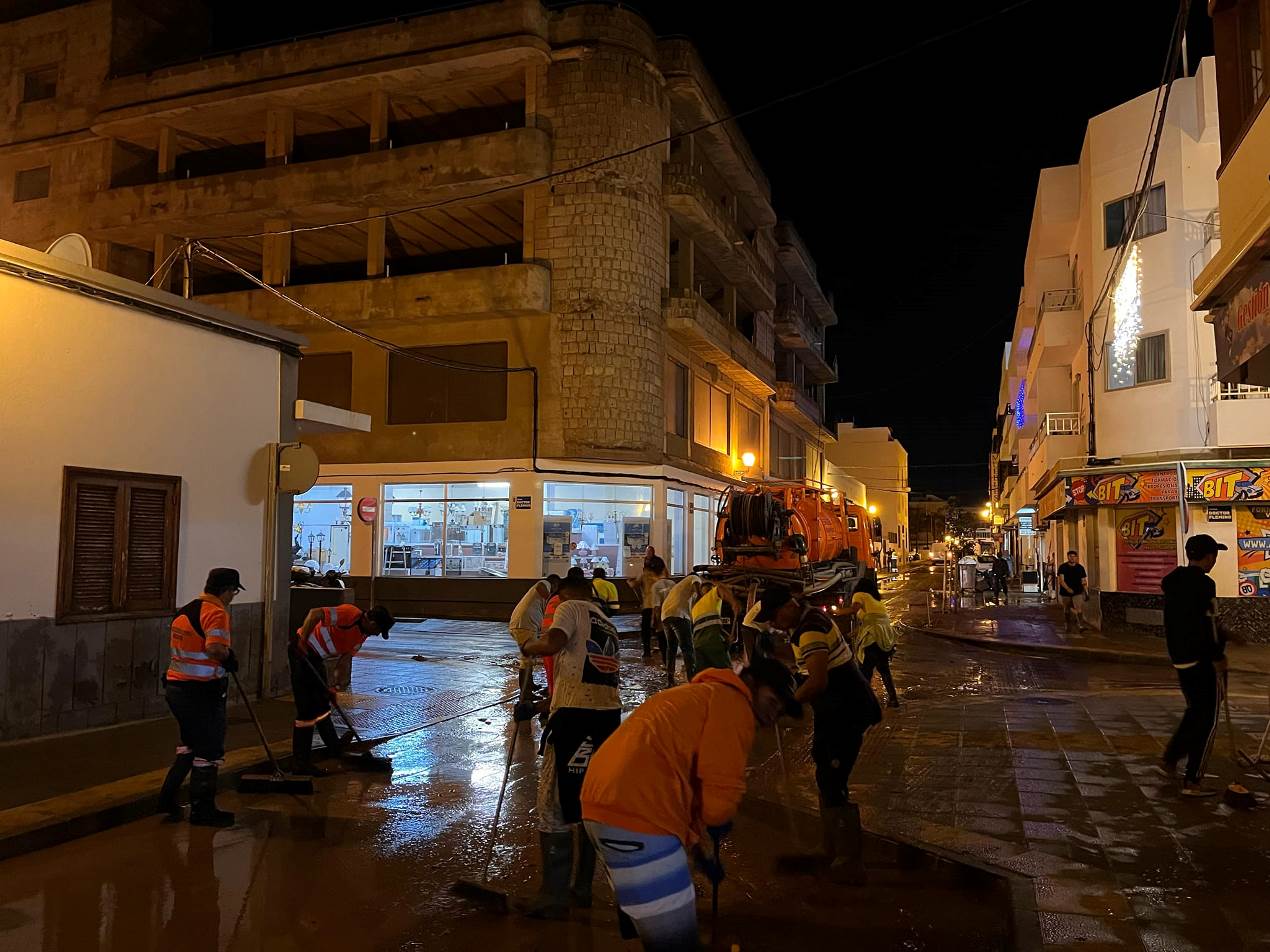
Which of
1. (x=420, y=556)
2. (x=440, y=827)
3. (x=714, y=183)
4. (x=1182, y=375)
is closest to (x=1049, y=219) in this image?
(x=1182, y=375)

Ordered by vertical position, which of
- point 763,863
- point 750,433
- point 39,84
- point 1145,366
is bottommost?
point 763,863

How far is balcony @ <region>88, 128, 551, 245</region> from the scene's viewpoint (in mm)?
25078

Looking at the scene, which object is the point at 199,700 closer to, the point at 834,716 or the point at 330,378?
the point at 834,716

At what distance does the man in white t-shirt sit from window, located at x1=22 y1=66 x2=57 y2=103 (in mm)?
34106

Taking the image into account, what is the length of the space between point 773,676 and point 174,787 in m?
5.17

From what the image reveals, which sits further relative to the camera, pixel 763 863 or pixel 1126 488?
pixel 1126 488

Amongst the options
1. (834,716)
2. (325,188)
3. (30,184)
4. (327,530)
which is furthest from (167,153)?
(834,716)

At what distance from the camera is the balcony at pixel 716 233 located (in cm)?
2772

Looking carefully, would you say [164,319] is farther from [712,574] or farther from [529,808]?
[712,574]

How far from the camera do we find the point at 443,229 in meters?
28.7

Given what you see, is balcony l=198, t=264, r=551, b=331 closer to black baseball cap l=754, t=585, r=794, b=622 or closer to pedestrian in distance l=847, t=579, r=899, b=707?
pedestrian in distance l=847, t=579, r=899, b=707

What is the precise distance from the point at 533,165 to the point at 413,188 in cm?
339

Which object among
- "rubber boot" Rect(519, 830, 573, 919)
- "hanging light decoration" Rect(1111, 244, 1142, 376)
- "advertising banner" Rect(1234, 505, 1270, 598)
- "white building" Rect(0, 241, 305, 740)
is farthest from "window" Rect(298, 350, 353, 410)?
"rubber boot" Rect(519, 830, 573, 919)

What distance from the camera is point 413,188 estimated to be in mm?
25547
